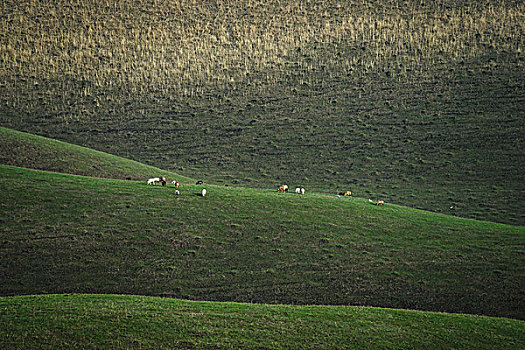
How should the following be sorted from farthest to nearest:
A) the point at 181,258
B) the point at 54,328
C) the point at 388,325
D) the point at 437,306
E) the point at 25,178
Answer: the point at 25,178
the point at 181,258
the point at 437,306
the point at 388,325
the point at 54,328

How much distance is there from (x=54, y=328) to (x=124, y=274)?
6.86m

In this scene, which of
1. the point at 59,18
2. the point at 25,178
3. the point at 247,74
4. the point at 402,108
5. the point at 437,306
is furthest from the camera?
the point at 59,18

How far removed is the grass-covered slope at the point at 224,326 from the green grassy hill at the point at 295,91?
25.3 meters

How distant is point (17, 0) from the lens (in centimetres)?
8731

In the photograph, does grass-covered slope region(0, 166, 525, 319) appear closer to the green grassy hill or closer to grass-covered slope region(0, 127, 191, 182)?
grass-covered slope region(0, 127, 191, 182)

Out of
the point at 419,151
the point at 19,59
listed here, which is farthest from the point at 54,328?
the point at 19,59

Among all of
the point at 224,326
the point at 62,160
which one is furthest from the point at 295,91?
the point at 224,326

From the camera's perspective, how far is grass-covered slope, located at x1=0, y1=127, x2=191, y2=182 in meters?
37.7

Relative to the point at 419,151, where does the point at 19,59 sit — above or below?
above

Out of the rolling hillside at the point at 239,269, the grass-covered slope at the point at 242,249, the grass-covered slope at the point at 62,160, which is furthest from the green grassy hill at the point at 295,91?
the rolling hillside at the point at 239,269

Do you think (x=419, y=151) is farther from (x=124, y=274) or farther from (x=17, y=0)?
(x=17, y=0)

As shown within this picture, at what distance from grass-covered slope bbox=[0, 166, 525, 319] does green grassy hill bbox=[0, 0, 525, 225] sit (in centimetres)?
1526

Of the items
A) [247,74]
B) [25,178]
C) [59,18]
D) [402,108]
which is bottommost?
[25,178]

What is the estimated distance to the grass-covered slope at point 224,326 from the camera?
14289 mm
